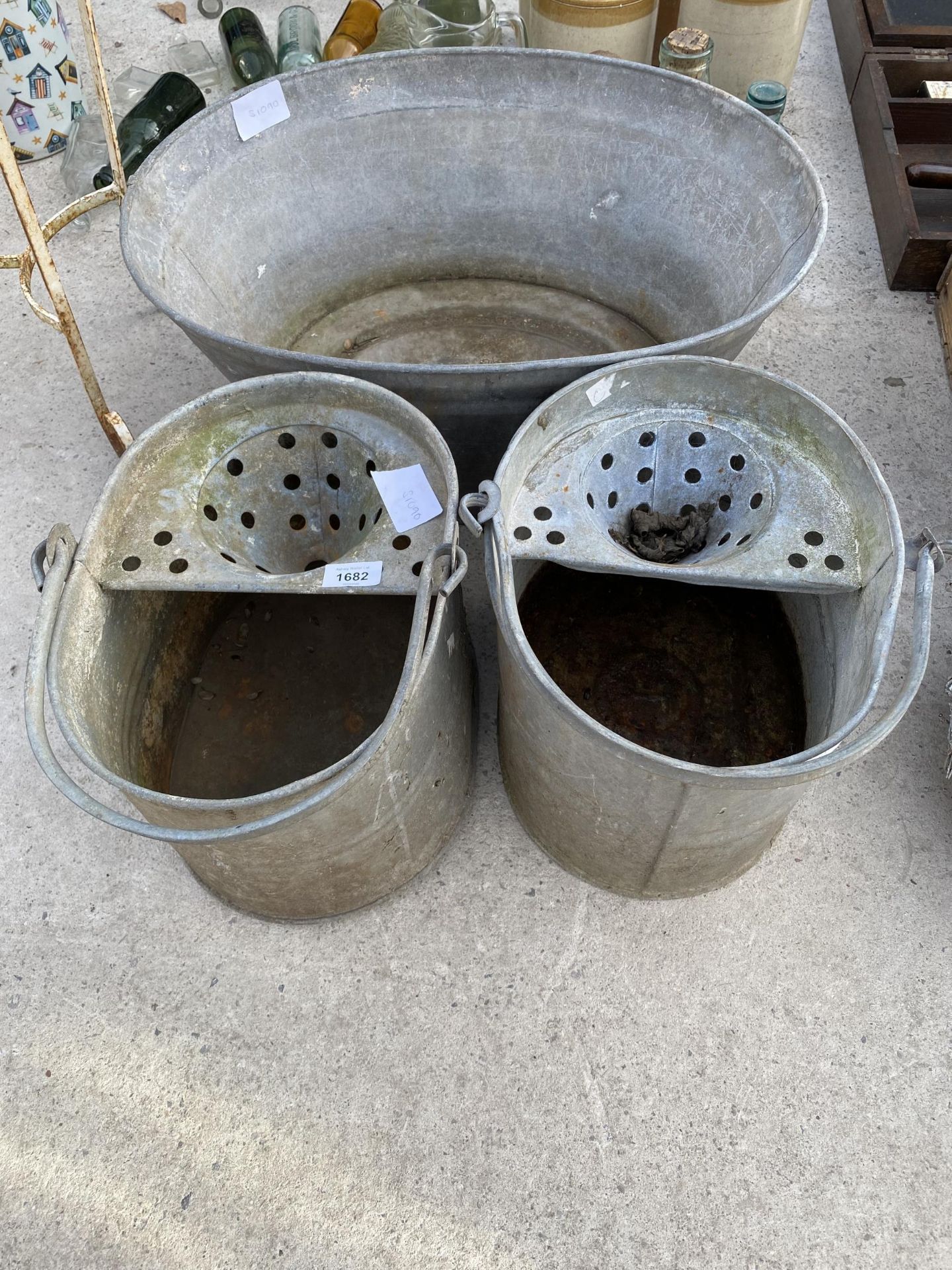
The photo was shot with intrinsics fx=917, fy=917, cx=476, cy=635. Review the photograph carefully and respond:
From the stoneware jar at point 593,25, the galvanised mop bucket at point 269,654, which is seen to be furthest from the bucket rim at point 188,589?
the stoneware jar at point 593,25

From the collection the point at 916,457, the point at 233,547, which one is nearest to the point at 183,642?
the point at 233,547

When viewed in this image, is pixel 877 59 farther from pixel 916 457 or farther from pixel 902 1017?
pixel 902 1017

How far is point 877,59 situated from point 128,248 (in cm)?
265

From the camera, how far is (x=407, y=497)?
156 cm

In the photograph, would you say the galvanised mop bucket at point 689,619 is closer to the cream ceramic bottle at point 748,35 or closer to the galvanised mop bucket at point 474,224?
the galvanised mop bucket at point 474,224

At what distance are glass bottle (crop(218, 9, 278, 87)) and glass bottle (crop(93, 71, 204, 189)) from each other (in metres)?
0.25

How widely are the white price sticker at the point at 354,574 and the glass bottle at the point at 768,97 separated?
2201 millimetres

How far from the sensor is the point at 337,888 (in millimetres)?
1645

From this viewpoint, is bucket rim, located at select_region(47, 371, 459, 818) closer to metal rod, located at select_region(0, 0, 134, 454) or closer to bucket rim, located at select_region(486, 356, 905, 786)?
bucket rim, located at select_region(486, 356, 905, 786)

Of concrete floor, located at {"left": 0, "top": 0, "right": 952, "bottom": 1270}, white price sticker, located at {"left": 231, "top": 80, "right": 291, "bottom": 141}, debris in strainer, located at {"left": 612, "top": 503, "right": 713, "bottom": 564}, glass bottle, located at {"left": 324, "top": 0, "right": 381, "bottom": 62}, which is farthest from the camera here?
glass bottle, located at {"left": 324, "top": 0, "right": 381, "bottom": 62}

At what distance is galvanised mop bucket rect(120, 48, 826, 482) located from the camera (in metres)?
1.92

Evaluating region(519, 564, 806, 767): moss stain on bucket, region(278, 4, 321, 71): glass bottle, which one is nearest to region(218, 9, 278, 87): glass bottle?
region(278, 4, 321, 71): glass bottle

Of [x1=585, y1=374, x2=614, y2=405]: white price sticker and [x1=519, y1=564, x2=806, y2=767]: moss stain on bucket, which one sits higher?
[x1=585, y1=374, x2=614, y2=405]: white price sticker

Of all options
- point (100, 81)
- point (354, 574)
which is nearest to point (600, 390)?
point (354, 574)
